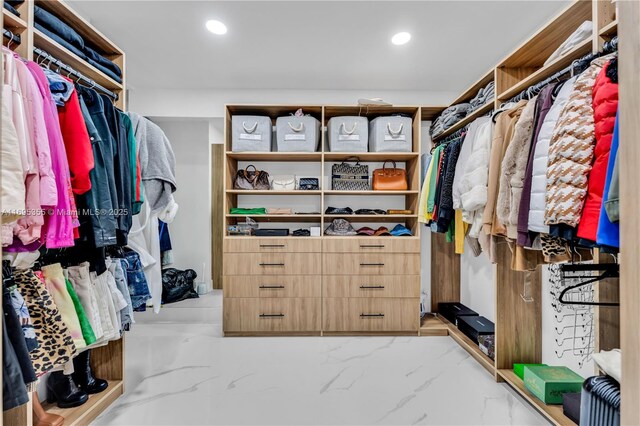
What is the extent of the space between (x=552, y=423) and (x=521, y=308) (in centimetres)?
62

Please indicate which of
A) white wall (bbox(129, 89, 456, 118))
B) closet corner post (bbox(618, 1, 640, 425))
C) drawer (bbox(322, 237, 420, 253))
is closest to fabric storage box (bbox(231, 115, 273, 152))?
white wall (bbox(129, 89, 456, 118))

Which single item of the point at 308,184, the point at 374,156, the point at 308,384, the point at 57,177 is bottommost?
the point at 308,384

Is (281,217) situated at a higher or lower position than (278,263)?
higher

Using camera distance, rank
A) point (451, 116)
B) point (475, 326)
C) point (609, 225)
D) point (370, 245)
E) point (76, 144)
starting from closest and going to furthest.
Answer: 1. point (609, 225)
2. point (76, 144)
3. point (475, 326)
4. point (451, 116)
5. point (370, 245)

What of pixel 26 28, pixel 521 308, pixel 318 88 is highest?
pixel 318 88

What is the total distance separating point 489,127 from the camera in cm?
183

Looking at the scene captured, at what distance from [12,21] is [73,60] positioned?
14.1 inches

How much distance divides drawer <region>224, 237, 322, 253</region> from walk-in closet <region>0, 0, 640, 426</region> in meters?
0.02

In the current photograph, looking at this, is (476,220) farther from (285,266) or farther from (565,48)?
(285,266)

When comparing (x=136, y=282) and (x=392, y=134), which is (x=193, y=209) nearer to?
(x=136, y=282)

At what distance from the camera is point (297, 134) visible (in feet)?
9.55

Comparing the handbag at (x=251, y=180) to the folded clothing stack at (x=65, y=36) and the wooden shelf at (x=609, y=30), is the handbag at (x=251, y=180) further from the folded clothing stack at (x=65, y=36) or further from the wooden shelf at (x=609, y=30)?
the wooden shelf at (x=609, y=30)

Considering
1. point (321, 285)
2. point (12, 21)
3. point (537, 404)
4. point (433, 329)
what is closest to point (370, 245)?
point (321, 285)

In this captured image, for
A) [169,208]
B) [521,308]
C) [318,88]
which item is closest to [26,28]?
[169,208]
